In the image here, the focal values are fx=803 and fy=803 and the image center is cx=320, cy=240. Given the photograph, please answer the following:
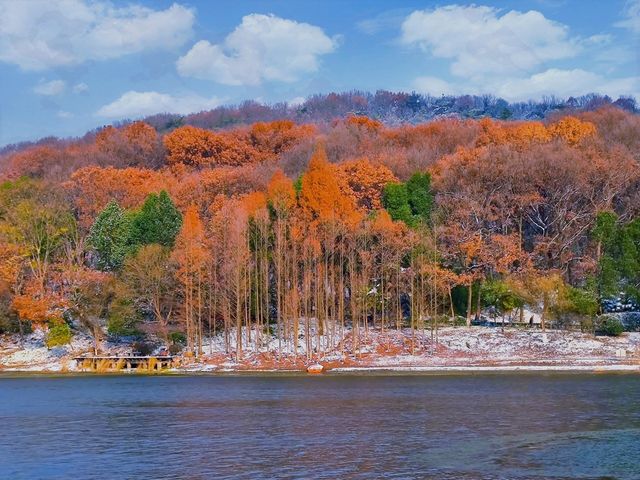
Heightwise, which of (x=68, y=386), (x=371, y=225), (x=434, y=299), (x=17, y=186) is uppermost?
(x=17, y=186)

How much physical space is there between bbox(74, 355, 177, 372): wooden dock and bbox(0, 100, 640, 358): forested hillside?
2748mm

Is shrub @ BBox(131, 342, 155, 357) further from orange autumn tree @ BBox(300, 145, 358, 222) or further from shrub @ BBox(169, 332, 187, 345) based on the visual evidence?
orange autumn tree @ BBox(300, 145, 358, 222)

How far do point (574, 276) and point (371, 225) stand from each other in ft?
58.2

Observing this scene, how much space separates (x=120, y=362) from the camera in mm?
61094

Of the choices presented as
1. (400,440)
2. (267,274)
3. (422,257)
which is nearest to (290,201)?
(267,274)

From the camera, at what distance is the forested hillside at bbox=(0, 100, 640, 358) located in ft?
201

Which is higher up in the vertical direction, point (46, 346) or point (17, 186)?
point (17, 186)

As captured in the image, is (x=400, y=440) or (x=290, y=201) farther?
(x=290, y=201)

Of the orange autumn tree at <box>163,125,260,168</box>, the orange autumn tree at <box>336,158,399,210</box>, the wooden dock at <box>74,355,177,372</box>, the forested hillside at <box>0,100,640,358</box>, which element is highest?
the orange autumn tree at <box>163,125,260,168</box>

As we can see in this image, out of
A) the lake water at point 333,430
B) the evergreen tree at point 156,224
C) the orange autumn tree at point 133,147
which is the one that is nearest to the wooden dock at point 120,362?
the evergreen tree at point 156,224

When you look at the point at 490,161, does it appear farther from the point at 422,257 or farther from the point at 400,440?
the point at 400,440

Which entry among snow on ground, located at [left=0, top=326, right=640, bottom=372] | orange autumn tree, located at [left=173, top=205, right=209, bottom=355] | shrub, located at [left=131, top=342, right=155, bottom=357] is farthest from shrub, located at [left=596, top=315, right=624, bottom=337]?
shrub, located at [left=131, top=342, right=155, bottom=357]

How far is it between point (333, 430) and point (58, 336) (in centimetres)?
3915

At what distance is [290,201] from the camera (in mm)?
64188
